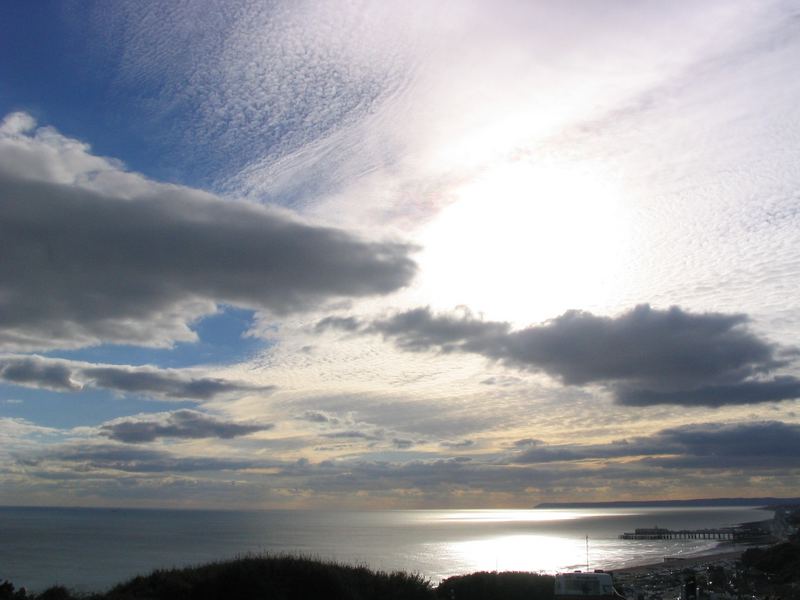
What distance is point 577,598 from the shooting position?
27797 mm

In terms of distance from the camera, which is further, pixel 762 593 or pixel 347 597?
pixel 762 593

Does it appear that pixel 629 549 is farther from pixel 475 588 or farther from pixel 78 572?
pixel 475 588

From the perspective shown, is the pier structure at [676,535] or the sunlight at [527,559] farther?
the pier structure at [676,535]

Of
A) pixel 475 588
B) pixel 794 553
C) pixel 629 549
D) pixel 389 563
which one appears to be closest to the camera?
pixel 475 588

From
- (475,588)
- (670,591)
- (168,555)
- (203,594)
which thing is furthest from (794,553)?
(168,555)

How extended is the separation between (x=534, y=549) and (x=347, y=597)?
111 m

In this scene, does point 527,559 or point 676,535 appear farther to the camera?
point 676,535

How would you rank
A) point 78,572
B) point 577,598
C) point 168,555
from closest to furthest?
point 577,598, point 78,572, point 168,555

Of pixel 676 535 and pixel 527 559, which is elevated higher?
pixel 527 559

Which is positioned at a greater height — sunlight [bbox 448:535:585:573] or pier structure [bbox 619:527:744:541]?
sunlight [bbox 448:535:585:573]

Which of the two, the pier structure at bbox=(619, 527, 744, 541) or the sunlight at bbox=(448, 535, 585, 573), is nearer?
the sunlight at bbox=(448, 535, 585, 573)

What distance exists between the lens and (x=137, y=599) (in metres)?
23.8

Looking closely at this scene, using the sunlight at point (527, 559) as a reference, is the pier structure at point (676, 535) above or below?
below

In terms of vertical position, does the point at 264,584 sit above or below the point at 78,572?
above
